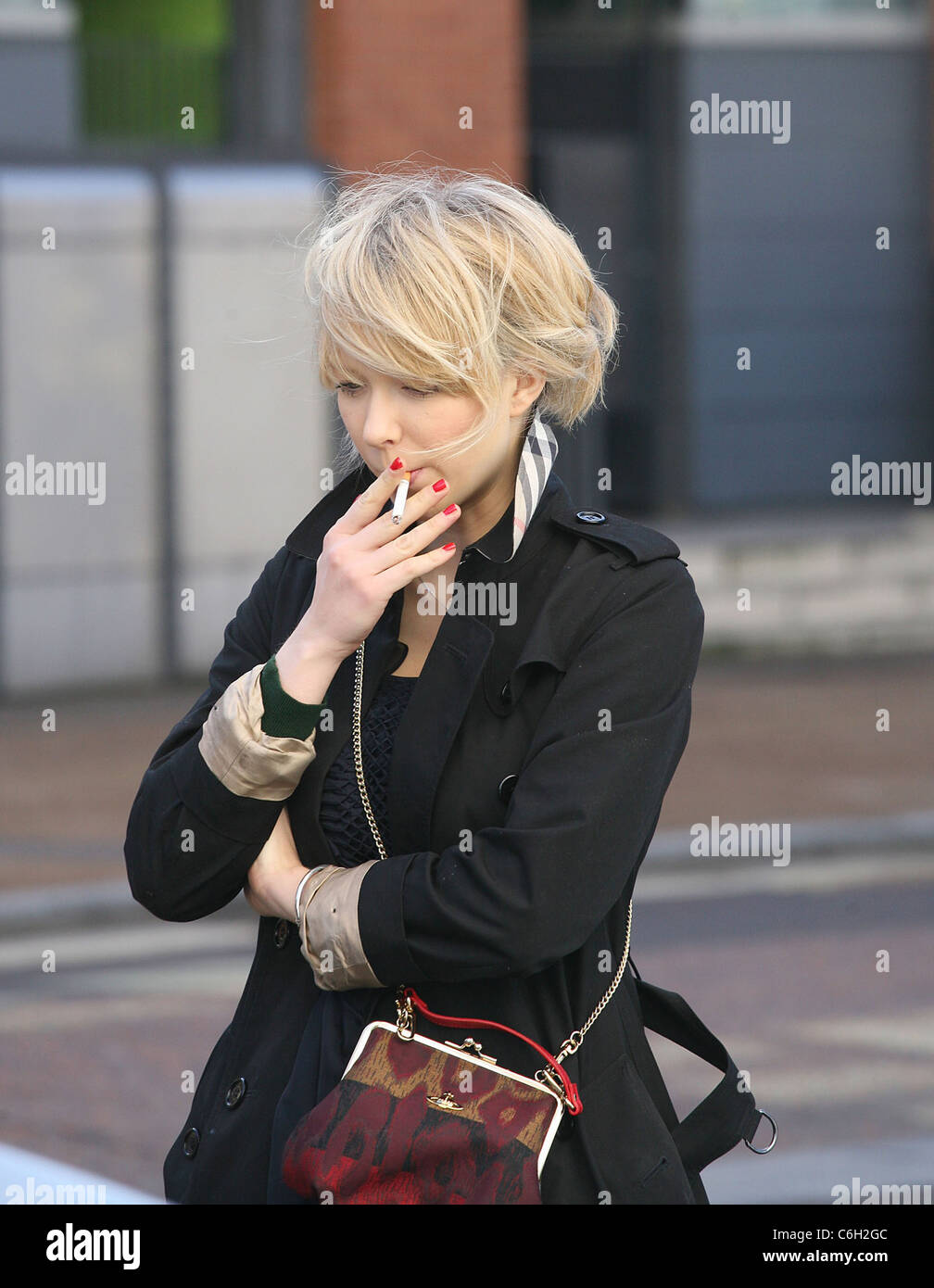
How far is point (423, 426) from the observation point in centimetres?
221

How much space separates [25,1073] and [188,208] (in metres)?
8.73

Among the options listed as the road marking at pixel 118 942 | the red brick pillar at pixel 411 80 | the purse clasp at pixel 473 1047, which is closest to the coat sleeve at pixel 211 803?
the purse clasp at pixel 473 1047

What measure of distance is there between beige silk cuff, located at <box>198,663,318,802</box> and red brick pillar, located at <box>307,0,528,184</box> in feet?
39.3

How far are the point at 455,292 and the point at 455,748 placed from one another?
508mm

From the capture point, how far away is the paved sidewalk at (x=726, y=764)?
31.5ft

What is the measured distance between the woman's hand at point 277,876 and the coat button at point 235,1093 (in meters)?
0.19

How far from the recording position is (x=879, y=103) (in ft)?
53.3

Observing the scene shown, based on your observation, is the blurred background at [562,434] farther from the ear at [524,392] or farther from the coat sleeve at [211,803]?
the ear at [524,392]

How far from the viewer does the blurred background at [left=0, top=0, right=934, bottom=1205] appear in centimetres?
779

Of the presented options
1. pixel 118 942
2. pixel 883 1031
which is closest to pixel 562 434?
pixel 118 942

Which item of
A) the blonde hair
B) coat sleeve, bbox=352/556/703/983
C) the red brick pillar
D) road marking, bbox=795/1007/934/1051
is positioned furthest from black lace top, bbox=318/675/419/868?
the red brick pillar

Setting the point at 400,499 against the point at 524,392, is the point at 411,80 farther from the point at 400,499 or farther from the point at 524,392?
the point at 400,499
